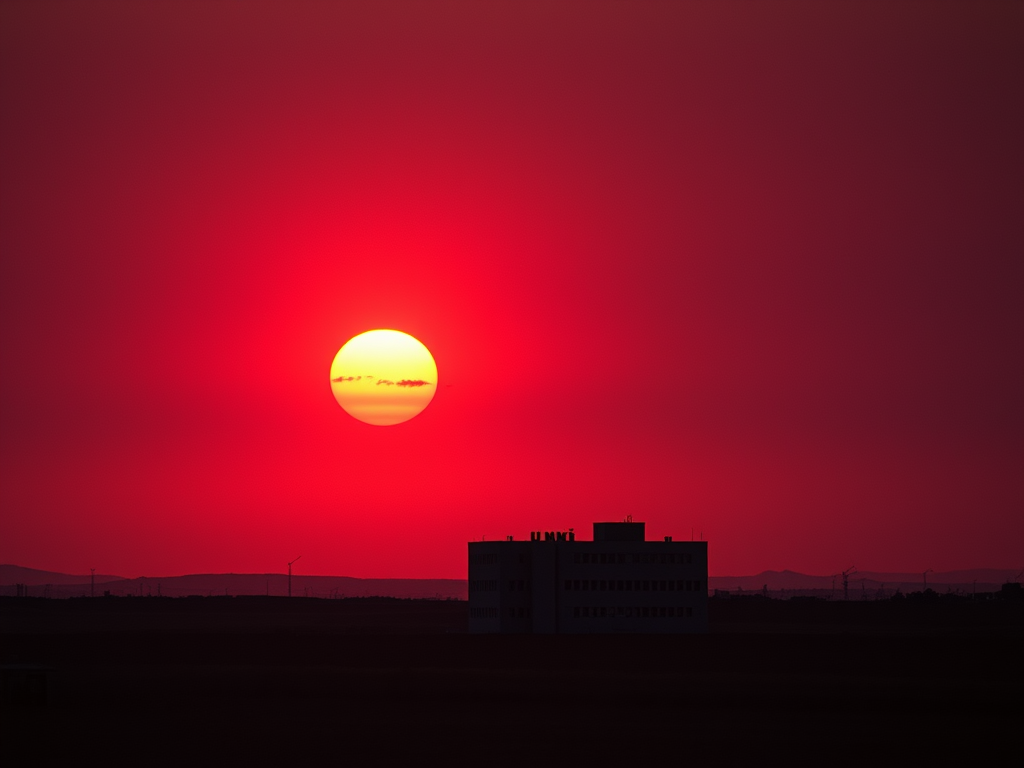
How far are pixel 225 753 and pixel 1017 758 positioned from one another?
115 feet

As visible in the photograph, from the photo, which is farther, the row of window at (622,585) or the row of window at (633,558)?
the row of window at (633,558)

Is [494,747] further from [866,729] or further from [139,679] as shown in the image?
[139,679]

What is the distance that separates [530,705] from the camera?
89562mm

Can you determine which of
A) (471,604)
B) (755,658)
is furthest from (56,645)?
(755,658)

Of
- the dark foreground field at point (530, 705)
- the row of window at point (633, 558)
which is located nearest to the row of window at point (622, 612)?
the row of window at point (633, 558)

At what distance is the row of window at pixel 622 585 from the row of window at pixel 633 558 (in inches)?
73.8

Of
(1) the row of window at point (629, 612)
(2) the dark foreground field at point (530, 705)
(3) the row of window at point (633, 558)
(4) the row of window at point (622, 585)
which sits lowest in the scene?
(2) the dark foreground field at point (530, 705)

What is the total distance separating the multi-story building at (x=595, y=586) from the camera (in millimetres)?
162250

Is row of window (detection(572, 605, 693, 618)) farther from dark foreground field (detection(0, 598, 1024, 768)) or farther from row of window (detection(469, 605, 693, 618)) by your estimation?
dark foreground field (detection(0, 598, 1024, 768))

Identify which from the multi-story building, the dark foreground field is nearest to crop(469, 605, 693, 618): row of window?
the multi-story building

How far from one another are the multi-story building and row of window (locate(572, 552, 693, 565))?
0.10 meters

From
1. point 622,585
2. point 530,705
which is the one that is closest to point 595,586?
point 622,585

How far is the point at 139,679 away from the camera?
4289 inches

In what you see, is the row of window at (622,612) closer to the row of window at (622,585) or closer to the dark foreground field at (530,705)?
the row of window at (622,585)
